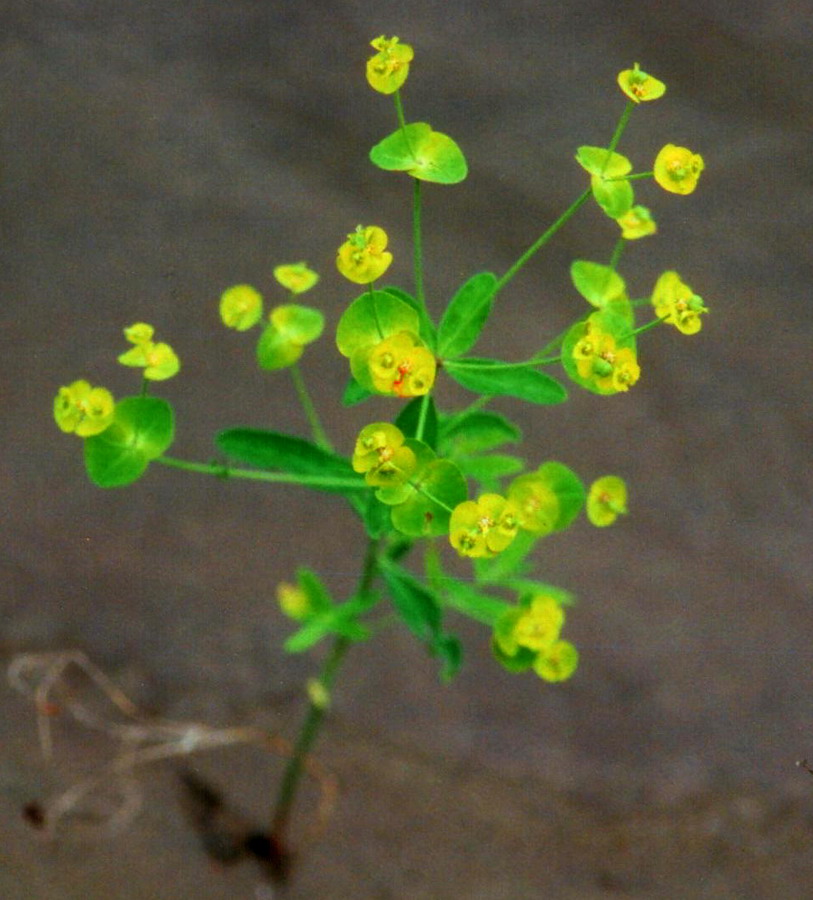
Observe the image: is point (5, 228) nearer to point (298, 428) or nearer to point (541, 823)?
point (298, 428)

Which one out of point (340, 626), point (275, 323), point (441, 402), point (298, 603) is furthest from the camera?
point (441, 402)

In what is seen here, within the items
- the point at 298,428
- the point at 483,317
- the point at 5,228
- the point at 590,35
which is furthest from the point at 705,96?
the point at 5,228

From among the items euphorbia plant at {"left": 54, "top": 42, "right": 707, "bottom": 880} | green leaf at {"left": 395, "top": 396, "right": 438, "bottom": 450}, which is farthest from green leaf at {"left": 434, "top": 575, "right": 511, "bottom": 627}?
green leaf at {"left": 395, "top": 396, "right": 438, "bottom": 450}

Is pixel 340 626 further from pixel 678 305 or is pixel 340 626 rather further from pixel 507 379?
→ pixel 678 305

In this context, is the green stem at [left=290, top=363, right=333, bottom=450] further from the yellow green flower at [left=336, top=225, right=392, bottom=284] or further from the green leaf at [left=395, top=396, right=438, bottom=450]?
the yellow green flower at [left=336, top=225, right=392, bottom=284]

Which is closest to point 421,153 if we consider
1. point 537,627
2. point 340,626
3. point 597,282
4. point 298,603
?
point 597,282
